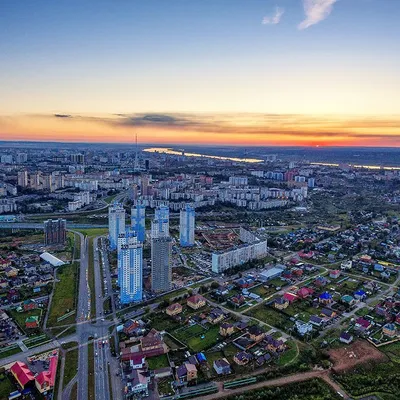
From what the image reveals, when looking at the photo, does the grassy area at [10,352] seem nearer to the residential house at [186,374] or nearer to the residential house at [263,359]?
the residential house at [186,374]

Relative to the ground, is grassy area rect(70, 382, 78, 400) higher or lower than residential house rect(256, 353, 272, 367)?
lower

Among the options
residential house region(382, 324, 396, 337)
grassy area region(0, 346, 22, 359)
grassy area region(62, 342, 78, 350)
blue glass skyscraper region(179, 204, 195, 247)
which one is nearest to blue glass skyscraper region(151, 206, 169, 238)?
blue glass skyscraper region(179, 204, 195, 247)

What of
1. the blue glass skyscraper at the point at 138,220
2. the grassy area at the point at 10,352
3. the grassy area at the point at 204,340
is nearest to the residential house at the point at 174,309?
the grassy area at the point at 204,340

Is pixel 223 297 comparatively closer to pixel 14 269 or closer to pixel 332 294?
pixel 332 294

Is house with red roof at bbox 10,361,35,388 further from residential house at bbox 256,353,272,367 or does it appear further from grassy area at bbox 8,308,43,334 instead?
residential house at bbox 256,353,272,367

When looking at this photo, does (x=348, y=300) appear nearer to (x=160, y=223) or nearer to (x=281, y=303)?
(x=281, y=303)
